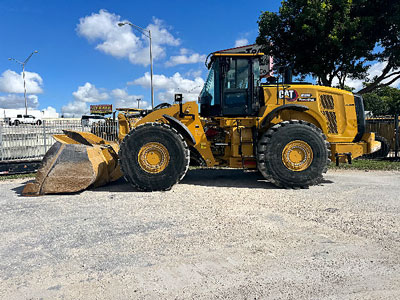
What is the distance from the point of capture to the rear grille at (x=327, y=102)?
271 inches

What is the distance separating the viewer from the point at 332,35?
13.3 m

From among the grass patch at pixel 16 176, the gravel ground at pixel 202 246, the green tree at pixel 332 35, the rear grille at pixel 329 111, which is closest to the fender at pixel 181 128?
the gravel ground at pixel 202 246

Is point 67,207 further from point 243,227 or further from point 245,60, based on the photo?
point 245,60

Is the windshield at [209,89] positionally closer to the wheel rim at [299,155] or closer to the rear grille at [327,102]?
the wheel rim at [299,155]

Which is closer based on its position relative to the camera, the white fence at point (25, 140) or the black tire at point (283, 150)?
the black tire at point (283, 150)

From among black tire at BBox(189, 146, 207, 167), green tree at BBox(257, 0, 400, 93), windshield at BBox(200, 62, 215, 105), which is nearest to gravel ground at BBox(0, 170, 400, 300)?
black tire at BBox(189, 146, 207, 167)

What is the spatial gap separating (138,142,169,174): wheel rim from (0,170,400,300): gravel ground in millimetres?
686

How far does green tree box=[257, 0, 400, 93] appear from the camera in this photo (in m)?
13.4

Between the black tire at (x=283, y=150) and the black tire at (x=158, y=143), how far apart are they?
172 centimetres

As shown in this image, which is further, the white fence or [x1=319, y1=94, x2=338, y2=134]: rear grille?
the white fence

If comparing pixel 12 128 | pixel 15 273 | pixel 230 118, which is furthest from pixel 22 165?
pixel 15 273

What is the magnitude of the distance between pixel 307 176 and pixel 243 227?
9.76 feet

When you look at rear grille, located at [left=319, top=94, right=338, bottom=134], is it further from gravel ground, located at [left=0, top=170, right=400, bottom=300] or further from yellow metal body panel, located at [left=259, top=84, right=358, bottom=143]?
gravel ground, located at [left=0, top=170, right=400, bottom=300]

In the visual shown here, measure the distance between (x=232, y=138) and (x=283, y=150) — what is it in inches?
46.3
